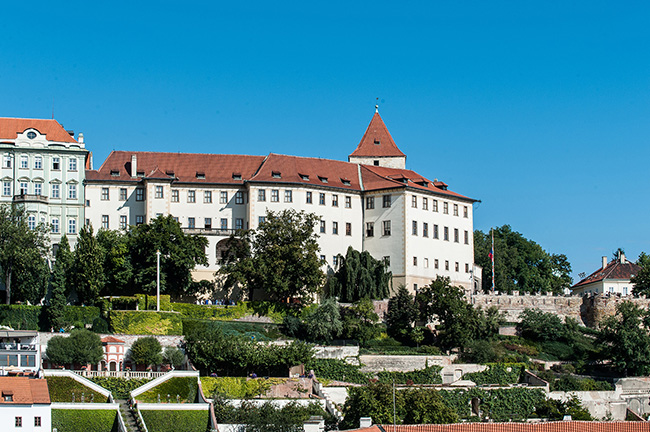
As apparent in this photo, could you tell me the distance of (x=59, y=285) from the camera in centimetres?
7681

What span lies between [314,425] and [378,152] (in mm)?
46883

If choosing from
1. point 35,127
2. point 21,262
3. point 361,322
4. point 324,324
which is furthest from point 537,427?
point 35,127

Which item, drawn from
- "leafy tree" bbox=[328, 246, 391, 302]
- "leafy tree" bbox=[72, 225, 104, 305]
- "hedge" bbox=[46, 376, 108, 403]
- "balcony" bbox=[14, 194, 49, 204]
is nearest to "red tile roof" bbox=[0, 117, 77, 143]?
"balcony" bbox=[14, 194, 49, 204]

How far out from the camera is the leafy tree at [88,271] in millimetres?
78500

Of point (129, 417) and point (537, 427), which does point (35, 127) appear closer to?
point (129, 417)

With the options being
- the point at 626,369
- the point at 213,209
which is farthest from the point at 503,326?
the point at 213,209

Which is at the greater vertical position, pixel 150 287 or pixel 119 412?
pixel 150 287

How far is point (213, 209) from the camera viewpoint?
91.4 m

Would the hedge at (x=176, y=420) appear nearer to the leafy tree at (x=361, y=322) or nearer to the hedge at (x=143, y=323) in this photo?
the hedge at (x=143, y=323)

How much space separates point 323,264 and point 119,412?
3370 cm

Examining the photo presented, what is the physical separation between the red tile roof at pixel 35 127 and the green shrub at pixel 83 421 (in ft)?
119

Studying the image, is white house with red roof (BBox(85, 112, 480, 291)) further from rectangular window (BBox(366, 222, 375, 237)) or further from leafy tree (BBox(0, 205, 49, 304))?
leafy tree (BBox(0, 205, 49, 304))

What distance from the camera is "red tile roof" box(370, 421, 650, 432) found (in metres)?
53.0

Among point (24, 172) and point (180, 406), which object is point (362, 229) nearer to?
point (24, 172)
